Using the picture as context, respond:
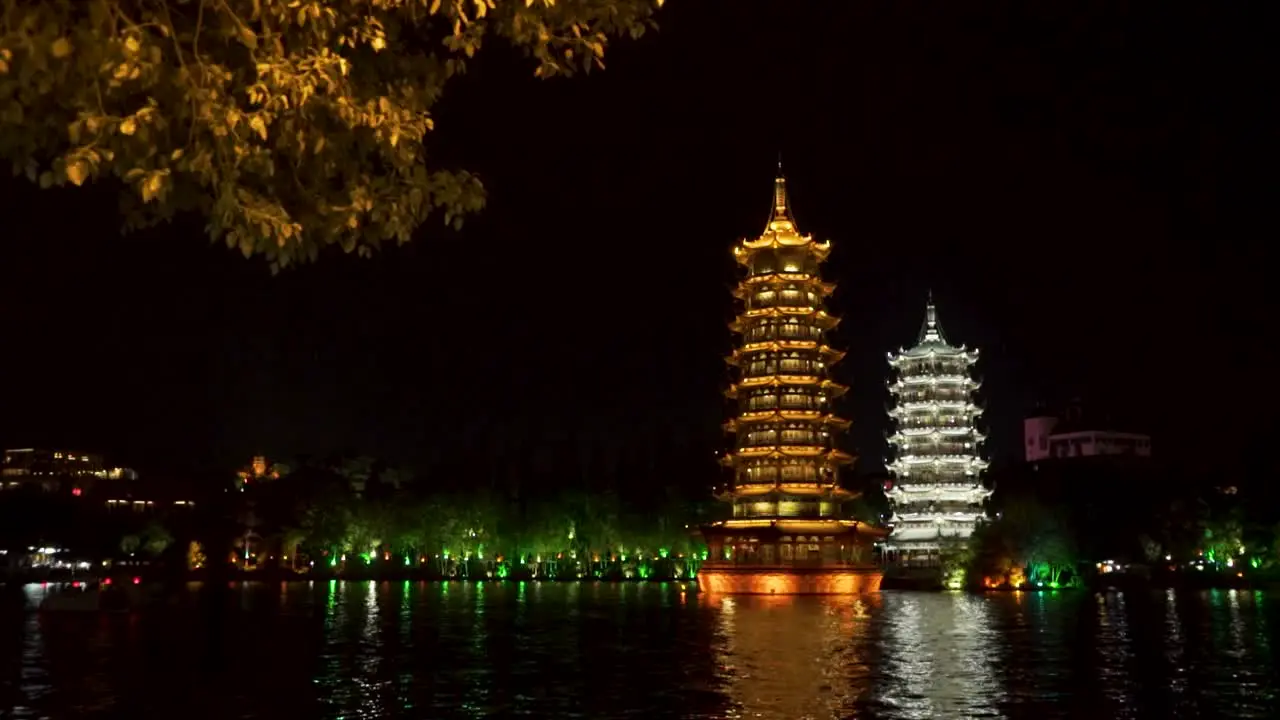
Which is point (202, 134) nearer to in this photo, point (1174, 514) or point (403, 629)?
point (403, 629)

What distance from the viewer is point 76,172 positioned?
7754mm

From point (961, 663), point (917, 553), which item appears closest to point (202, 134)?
point (961, 663)

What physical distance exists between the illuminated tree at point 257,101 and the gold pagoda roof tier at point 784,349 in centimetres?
7494

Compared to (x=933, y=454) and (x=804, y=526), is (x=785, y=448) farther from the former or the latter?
(x=933, y=454)

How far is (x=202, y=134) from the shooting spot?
8.50m

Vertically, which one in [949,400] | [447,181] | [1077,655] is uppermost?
[949,400]

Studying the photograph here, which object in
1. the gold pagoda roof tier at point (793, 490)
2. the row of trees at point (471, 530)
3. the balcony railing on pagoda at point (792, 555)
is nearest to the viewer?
the balcony railing on pagoda at point (792, 555)

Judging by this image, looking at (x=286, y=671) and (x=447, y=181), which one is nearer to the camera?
(x=447, y=181)

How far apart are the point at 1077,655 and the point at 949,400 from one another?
87.2 metres

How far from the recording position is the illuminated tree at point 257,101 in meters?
7.77

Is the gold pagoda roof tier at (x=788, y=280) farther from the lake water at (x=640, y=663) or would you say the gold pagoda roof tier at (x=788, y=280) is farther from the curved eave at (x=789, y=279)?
the lake water at (x=640, y=663)

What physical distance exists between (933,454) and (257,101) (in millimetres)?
114451

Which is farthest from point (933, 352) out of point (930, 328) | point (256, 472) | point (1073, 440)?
point (256, 472)

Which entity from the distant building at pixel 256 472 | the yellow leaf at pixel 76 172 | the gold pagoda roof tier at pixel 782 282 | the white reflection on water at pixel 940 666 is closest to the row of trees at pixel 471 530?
the distant building at pixel 256 472
